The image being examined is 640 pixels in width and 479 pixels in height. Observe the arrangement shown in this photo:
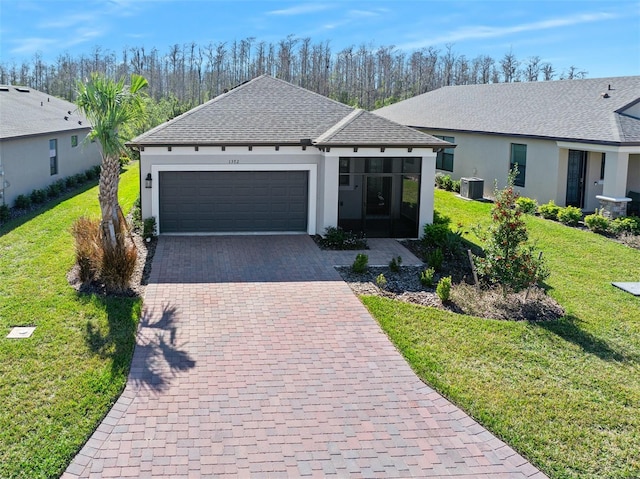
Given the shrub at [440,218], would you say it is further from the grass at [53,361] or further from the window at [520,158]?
the grass at [53,361]

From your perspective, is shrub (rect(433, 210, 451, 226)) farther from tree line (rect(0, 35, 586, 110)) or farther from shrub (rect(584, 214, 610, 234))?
tree line (rect(0, 35, 586, 110))

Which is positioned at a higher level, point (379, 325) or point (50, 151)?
point (50, 151)

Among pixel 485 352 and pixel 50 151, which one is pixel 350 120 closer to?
pixel 485 352

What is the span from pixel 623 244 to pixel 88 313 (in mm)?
14493

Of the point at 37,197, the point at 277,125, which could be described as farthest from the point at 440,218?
the point at 37,197

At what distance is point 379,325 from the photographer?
10836mm

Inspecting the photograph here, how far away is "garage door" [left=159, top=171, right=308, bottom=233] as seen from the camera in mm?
17656

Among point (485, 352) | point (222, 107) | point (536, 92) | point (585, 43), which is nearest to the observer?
point (485, 352)

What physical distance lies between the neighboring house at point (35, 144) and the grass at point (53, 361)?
5462 mm

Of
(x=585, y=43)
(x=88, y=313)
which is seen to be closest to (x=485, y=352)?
(x=88, y=313)

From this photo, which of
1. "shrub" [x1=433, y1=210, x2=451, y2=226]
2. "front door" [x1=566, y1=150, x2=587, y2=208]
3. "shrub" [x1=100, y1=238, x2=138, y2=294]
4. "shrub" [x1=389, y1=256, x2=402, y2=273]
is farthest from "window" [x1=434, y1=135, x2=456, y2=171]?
"shrub" [x1=100, y1=238, x2=138, y2=294]

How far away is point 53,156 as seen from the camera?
25.8 m

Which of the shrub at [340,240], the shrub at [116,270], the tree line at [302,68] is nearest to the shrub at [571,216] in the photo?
the shrub at [340,240]

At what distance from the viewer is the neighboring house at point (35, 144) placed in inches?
809
